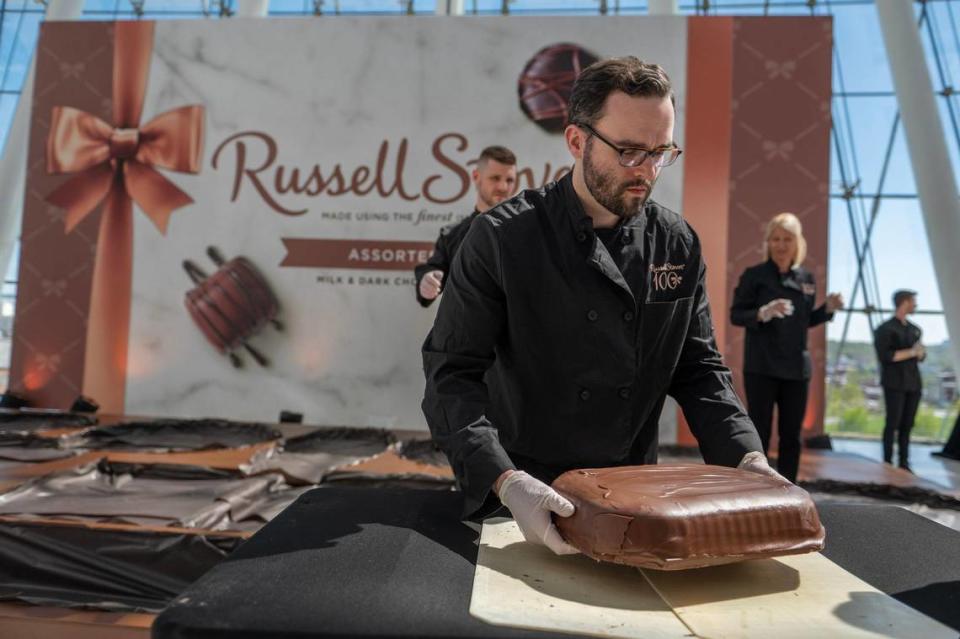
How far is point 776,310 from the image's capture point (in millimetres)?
3002

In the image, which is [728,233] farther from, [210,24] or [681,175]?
[210,24]

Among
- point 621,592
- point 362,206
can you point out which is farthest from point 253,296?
point 621,592

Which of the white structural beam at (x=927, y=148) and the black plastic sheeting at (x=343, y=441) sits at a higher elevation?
the white structural beam at (x=927, y=148)

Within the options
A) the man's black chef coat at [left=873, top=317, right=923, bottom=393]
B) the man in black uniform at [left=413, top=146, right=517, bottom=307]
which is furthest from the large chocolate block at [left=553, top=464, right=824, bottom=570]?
the man's black chef coat at [left=873, top=317, right=923, bottom=393]

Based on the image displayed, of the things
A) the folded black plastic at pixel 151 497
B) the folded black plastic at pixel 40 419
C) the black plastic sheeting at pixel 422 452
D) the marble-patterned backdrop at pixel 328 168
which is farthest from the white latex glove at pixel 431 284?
the folded black plastic at pixel 40 419

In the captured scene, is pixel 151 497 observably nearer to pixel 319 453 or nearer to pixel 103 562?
pixel 103 562

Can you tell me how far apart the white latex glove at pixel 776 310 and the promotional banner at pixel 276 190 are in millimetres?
1789

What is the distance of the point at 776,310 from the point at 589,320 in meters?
2.12

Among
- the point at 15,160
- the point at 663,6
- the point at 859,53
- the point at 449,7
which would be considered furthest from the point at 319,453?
the point at 859,53

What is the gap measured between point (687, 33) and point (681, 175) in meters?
0.94

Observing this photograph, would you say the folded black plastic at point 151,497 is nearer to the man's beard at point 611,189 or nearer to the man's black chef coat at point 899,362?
the man's beard at point 611,189

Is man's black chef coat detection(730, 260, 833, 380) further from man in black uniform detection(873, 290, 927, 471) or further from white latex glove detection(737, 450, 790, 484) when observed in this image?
man in black uniform detection(873, 290, 927, 471)

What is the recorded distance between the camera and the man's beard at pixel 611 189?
43.1 inches

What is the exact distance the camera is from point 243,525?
2.57 meters
